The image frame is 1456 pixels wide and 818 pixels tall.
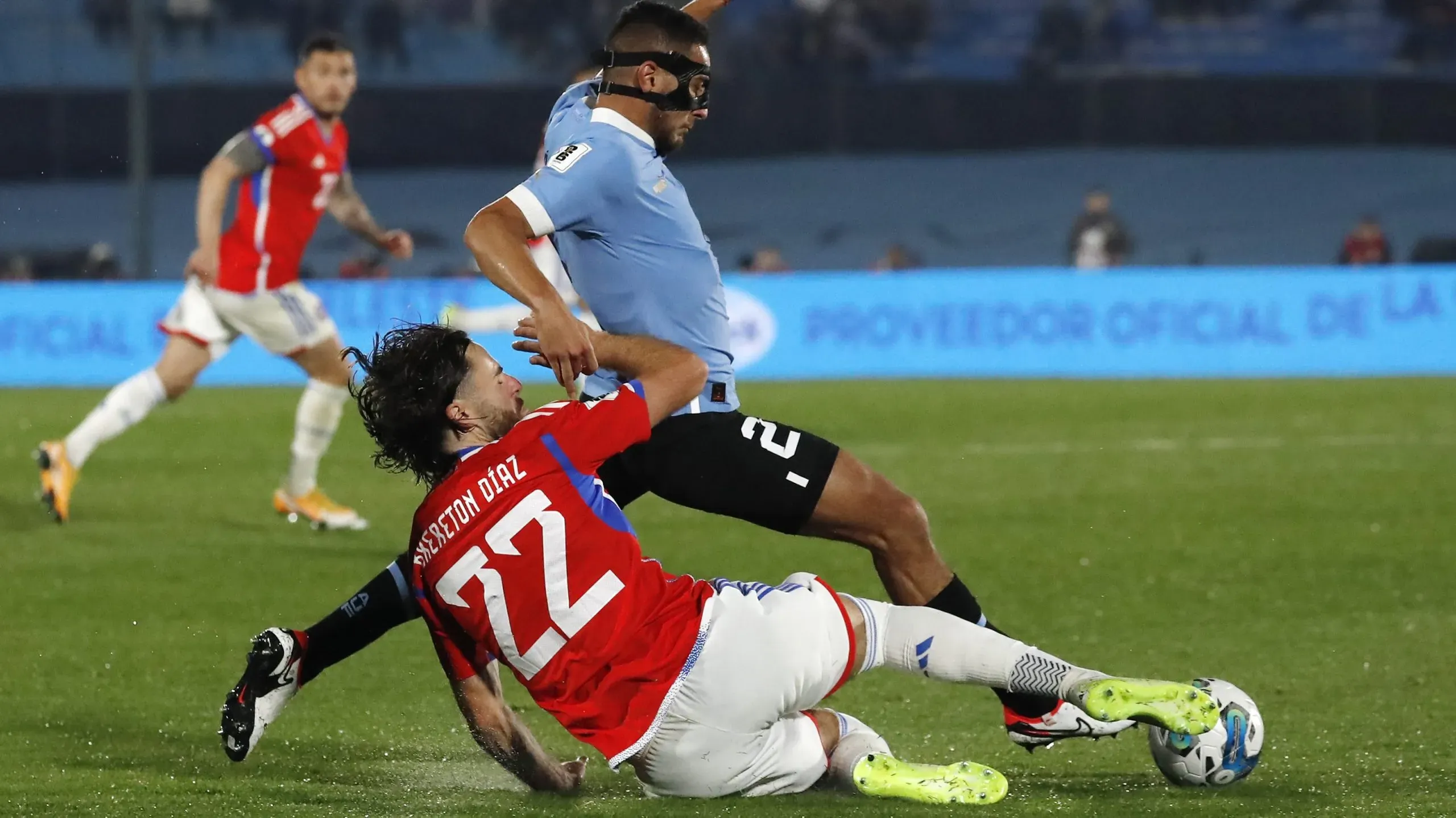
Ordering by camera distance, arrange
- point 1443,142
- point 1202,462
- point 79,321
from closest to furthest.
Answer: point 1202,462
point 79,321
point 1443,142

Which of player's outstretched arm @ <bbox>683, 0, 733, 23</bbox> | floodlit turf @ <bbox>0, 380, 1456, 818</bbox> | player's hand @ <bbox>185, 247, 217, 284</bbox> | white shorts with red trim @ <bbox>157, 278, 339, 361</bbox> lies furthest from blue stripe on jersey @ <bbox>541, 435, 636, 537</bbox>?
white shorts with red trim @ <bbox>157, 278, 339, 361</bbox>

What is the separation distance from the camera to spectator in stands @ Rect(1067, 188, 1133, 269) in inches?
824

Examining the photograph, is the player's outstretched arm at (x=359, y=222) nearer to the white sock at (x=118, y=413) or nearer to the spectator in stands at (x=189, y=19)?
the white sock at (x=118, y=413)

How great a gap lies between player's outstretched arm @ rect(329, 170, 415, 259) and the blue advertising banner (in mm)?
7227

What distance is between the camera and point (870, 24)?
89.5 feet

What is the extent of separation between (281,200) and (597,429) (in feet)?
19.7

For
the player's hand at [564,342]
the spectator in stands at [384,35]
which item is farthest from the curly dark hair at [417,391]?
the spectator in stands at [384,35]

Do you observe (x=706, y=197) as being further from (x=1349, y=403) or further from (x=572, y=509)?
(x=572, y=509)

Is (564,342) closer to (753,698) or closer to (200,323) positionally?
(753,698)

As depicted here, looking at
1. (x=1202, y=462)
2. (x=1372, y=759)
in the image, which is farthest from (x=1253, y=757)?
(x=1202, y=462)

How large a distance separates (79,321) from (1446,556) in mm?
13380

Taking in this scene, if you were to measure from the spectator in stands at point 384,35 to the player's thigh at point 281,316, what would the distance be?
60.2ft

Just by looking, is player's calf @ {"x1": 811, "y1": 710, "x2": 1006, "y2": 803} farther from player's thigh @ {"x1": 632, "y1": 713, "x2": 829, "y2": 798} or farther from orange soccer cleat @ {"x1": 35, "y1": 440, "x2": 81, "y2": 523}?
orange soccer cleat @ {"x1": 35, "y1": 440, "x2": 81, "y2": 523}

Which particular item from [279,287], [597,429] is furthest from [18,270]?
[597,429]
